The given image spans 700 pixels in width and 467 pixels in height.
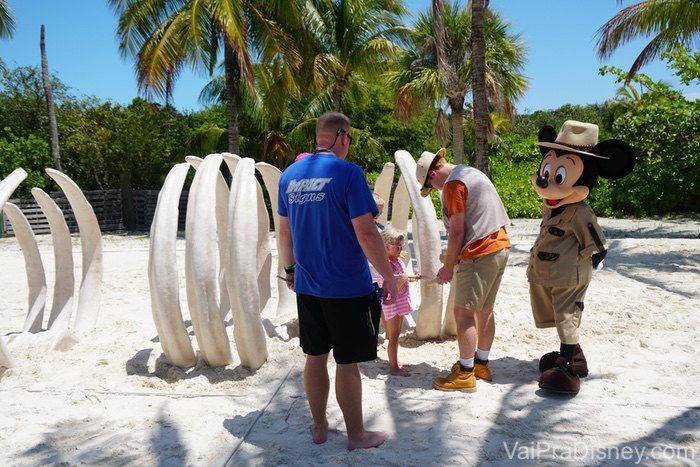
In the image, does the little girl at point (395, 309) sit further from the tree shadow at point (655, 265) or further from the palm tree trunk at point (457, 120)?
the palm tree trunk at point (457, 120)

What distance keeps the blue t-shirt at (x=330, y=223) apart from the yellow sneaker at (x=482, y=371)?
57.1 inches

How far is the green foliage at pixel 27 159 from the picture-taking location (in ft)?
68.9

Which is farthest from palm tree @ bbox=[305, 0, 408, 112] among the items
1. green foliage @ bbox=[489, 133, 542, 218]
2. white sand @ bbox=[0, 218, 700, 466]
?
white sand @ bbox=[0, 218, 700, 466]

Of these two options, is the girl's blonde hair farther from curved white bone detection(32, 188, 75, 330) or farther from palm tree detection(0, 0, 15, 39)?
palm tree detection(0, 0, 15, 39)

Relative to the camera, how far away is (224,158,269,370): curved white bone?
155 inches

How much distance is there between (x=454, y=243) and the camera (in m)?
3.70

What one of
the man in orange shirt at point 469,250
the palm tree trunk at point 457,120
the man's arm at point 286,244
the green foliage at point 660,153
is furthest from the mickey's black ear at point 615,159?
the palm tree trunk at point 457,120

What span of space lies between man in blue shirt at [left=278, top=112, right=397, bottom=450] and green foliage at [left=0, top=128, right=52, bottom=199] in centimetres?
2127

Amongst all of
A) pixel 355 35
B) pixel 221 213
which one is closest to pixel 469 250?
pixel 221 213

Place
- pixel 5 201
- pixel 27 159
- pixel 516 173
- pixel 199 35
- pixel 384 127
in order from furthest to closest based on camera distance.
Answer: pixel 384 127
pixel 516 173
pixel 27 159
pixel 199 35
pixel 5 201

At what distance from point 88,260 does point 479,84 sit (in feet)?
28.1

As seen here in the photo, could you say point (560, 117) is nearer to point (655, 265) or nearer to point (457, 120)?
point (457, 120)

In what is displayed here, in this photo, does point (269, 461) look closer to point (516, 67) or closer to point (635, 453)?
point (635, 453)

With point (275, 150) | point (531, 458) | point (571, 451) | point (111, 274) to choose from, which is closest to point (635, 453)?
point (571, 451)
